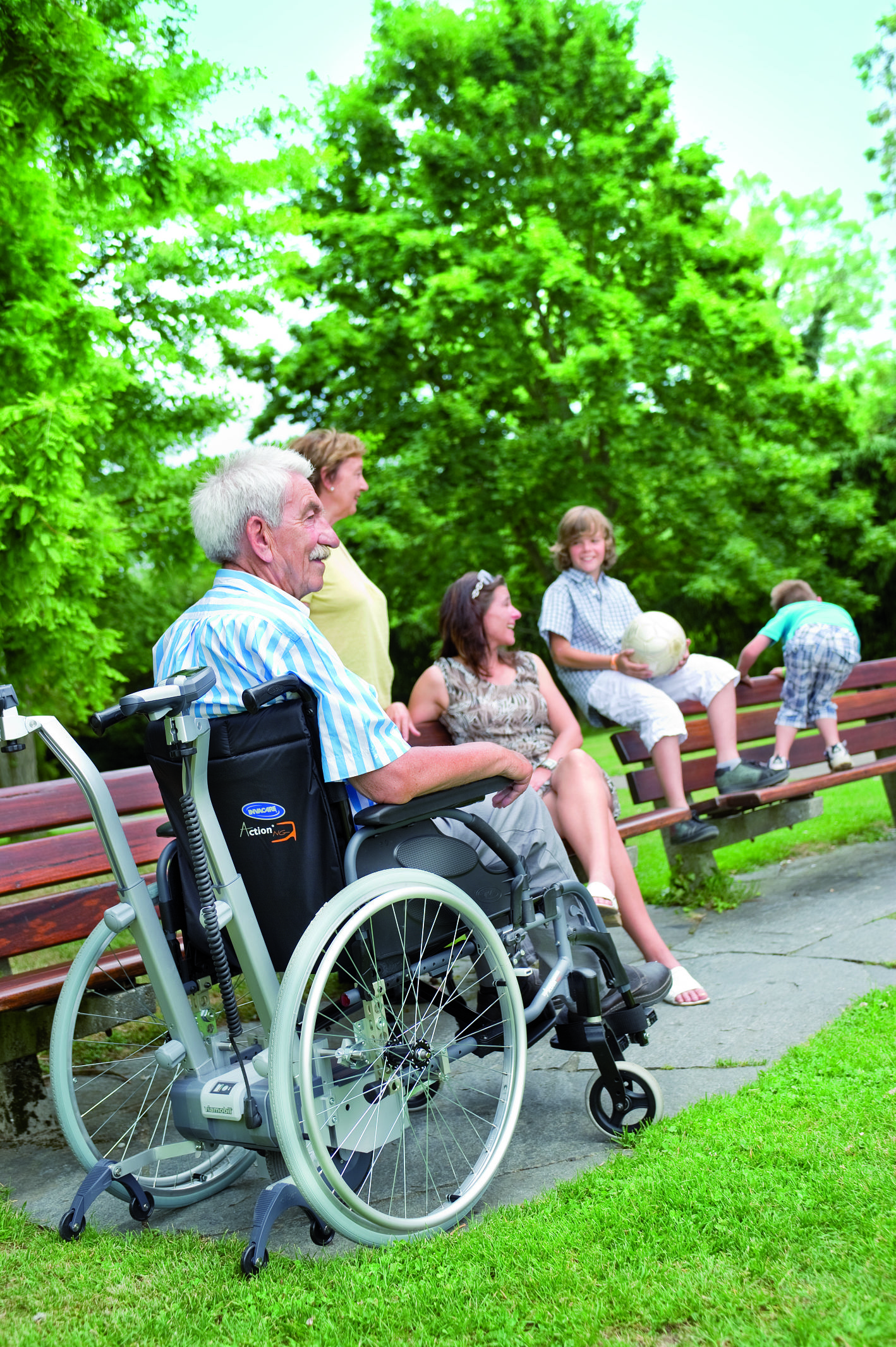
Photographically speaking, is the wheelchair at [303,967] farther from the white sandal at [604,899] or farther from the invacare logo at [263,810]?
the white sandal at [604,899]

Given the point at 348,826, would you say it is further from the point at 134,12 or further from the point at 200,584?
the point at 200,584

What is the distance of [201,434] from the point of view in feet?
44.1

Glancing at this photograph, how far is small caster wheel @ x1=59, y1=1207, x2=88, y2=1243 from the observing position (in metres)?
2.38

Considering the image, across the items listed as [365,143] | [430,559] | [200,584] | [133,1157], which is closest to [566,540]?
[133,1157]

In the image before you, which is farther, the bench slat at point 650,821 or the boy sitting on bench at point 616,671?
the boy sitting on bench at point 616,671

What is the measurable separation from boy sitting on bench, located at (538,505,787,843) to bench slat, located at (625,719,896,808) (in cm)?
10

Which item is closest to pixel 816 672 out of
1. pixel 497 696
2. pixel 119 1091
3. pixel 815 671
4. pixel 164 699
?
pixel 815 671

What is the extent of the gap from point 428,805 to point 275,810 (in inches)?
13.1

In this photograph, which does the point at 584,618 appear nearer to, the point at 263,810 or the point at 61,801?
the point at 61,801

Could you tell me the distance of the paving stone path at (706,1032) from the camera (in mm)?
2613

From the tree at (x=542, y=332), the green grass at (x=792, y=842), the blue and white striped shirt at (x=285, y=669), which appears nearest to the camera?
the blue and white striped shirt at (x=285, y=669)

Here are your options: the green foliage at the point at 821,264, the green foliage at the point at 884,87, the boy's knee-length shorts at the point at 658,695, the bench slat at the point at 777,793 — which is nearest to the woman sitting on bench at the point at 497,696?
the boy's knee-length shorts at the point at 658,695

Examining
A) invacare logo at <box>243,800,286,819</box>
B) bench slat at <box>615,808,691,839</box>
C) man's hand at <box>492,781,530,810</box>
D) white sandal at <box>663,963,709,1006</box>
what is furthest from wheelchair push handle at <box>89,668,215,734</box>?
bench slat at <box>615,808,691,839</box>

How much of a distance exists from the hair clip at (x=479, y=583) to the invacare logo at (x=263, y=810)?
187 cm
